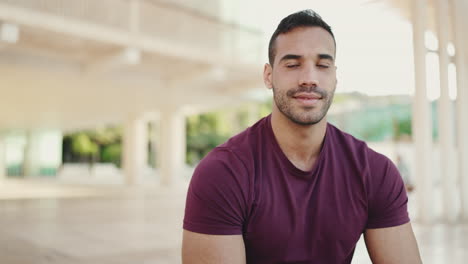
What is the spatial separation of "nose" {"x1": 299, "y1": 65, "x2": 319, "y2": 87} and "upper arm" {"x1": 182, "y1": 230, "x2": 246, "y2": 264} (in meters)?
Answer: 0.77

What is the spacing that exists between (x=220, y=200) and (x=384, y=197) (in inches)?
31.1

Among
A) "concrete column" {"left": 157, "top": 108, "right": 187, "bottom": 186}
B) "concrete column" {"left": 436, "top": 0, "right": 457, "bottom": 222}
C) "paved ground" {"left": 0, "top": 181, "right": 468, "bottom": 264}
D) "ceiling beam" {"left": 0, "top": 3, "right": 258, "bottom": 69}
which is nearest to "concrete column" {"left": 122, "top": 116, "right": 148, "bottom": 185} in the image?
"concrete column" {"left": 157, "top": 108, "right": 187, "bottom": 186}

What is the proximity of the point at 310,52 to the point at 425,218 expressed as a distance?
604 cm

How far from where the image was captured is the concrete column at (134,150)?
71.9ft

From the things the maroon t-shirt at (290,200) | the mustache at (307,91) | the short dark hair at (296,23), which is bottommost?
the maroon t-shirt at (290,200)

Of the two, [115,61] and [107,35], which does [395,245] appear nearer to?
[107,35]

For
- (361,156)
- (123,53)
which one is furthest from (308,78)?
(123,53)

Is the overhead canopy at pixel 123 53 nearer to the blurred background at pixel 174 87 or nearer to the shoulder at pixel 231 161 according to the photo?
the blurred background at pixel 174 87

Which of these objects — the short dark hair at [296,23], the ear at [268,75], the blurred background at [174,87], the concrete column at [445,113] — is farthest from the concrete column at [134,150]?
the short dark hair at [296,23]

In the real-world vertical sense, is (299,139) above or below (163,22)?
below

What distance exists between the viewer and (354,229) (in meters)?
2.05

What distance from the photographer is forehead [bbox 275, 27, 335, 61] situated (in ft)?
6.92

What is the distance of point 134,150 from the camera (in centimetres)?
2220

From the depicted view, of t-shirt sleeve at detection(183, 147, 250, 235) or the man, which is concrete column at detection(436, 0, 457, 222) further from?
t-shirt sleeve at detection(183, 147, 250, 235)
